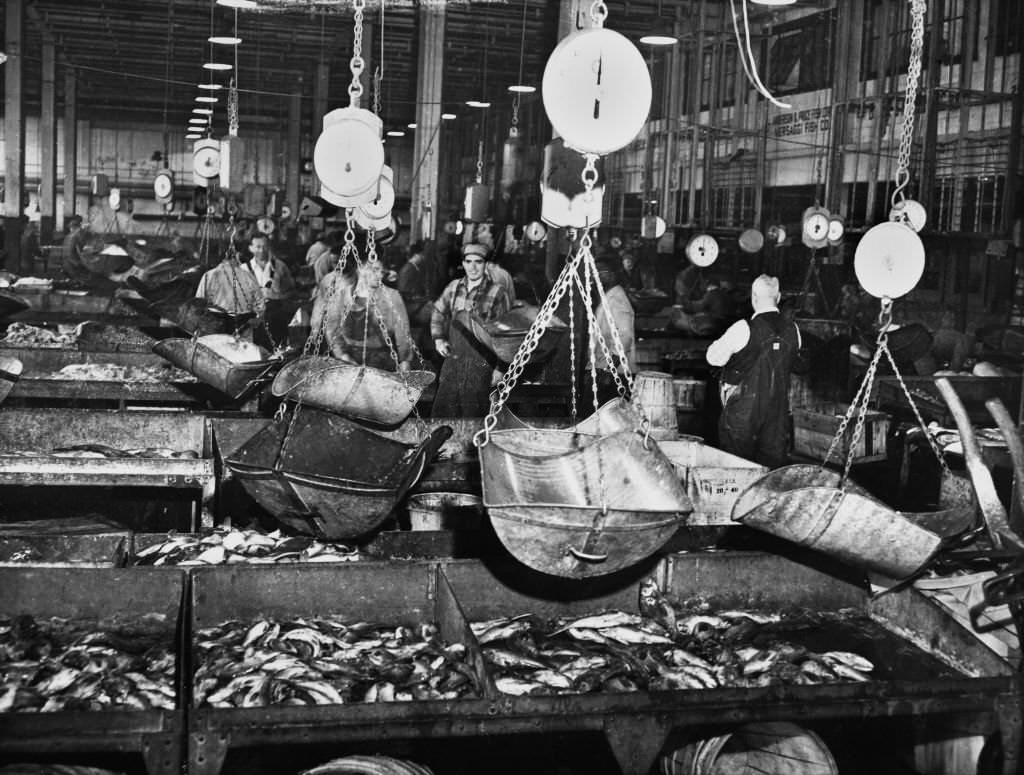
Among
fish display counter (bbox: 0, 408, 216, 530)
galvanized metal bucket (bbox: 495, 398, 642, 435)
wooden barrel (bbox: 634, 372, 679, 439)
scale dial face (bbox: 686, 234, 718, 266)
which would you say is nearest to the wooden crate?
wooden barrel (bbox: 634, 372, 679, 439)

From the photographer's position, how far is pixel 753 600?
521 centimetres

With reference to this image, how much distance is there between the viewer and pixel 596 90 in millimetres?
4664

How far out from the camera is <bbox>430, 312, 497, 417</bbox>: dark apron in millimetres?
8719

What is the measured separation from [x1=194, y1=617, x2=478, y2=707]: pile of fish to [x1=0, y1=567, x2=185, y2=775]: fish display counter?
17 cm

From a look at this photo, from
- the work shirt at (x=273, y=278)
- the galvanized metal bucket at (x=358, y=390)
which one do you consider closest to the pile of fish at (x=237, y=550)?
the galvanized metal bucket at (x=358, y=390)

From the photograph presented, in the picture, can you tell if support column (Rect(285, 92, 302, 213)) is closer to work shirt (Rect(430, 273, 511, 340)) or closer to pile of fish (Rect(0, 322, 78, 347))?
pile of fish (Rect(0, 322, 78, 347))

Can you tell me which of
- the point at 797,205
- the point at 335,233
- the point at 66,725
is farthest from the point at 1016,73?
the point at 66,725

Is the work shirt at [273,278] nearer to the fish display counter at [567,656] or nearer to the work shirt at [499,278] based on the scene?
the work shirt at [499,278]

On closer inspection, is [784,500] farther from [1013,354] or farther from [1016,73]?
[1016,73]

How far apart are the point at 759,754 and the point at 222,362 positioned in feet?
15.6

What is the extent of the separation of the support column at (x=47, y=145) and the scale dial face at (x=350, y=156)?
17.7 metres

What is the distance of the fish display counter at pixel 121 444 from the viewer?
6531mm

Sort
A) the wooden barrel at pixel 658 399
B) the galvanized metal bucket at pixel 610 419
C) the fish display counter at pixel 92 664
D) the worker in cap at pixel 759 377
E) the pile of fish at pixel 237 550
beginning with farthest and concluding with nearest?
the wooden barrel at pixel 658 399 → the worker in cap at pixel 759 377 → the galvanized metal bucket at pixel 610 419 → the pile of fish at pixel 237 550 → the fish display counter at pixel 92 664

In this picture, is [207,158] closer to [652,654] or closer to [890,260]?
[890,260]
